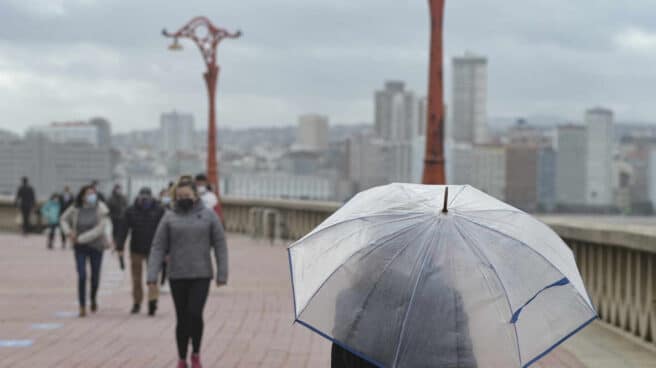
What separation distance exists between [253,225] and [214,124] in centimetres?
382

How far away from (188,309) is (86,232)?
493cm

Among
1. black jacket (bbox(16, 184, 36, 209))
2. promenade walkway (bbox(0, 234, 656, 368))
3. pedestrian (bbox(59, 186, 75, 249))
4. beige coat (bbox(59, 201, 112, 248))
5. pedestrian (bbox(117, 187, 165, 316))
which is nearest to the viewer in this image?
promenade walkway (bbox(0, 234, 656, 368))

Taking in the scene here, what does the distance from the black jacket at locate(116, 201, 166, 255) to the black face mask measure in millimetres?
4812

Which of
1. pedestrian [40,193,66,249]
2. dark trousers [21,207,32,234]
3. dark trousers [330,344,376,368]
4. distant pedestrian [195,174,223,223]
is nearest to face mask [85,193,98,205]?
distant pedestrian [195,174,223,223]

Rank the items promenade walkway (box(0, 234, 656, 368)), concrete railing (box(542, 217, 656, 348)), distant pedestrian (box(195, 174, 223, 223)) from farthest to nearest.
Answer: distant pedestrian (box(195, 174, 223, 223))
concrete railing (box(542, 217, 656, 348))
promenade walkway (box(0, 234, 656, 368))

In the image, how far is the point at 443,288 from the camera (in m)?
5.22

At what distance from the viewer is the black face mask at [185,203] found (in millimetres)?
9883

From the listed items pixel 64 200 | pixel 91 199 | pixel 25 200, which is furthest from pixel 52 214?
pixel 91 199

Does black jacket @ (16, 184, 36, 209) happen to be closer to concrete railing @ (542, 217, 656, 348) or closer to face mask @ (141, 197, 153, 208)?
face mask @ (141, 197, 153, 208)

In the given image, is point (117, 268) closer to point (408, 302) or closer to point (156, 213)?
point (156, 213)

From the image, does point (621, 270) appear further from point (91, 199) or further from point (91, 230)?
point (91, 199)

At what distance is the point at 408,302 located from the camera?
17.2 feet

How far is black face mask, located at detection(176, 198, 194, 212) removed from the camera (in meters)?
9.88

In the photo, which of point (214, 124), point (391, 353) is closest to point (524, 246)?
point (391, 353)
